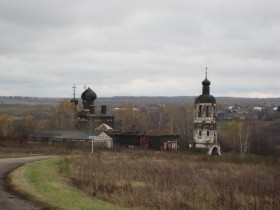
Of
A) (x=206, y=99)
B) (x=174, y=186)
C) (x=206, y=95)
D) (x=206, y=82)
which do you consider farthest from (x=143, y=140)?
(x=174, y=186)

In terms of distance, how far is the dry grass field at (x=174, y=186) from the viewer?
14531 mm

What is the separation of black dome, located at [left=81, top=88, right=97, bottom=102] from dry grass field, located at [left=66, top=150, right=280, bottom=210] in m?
36.7

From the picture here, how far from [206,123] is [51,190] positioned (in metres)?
33.4

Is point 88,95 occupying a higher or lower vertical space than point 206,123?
higher

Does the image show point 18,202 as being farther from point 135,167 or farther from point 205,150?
point 205,150

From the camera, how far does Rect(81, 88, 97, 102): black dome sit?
59969 mm

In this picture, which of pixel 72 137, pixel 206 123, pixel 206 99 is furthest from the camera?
pixel 72 137

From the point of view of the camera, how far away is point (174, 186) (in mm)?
17344

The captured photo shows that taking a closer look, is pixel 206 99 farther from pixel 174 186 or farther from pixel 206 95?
pixel 174 186

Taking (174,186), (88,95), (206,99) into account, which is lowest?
(174,186)

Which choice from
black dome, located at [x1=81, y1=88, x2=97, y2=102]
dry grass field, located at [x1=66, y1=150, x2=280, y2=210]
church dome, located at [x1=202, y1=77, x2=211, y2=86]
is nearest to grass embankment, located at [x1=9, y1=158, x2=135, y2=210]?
dry grass field, located at [x1=66, y1=150, x2=280, y2=210]

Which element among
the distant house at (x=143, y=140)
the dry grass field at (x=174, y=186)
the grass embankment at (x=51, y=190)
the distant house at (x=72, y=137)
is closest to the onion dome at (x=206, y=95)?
the distant house at (x=143, y=140)

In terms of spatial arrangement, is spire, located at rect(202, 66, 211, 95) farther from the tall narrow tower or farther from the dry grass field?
the dry grass field

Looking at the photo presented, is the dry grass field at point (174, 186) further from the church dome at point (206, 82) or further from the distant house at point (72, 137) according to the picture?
the church dome at point (206, 82)
